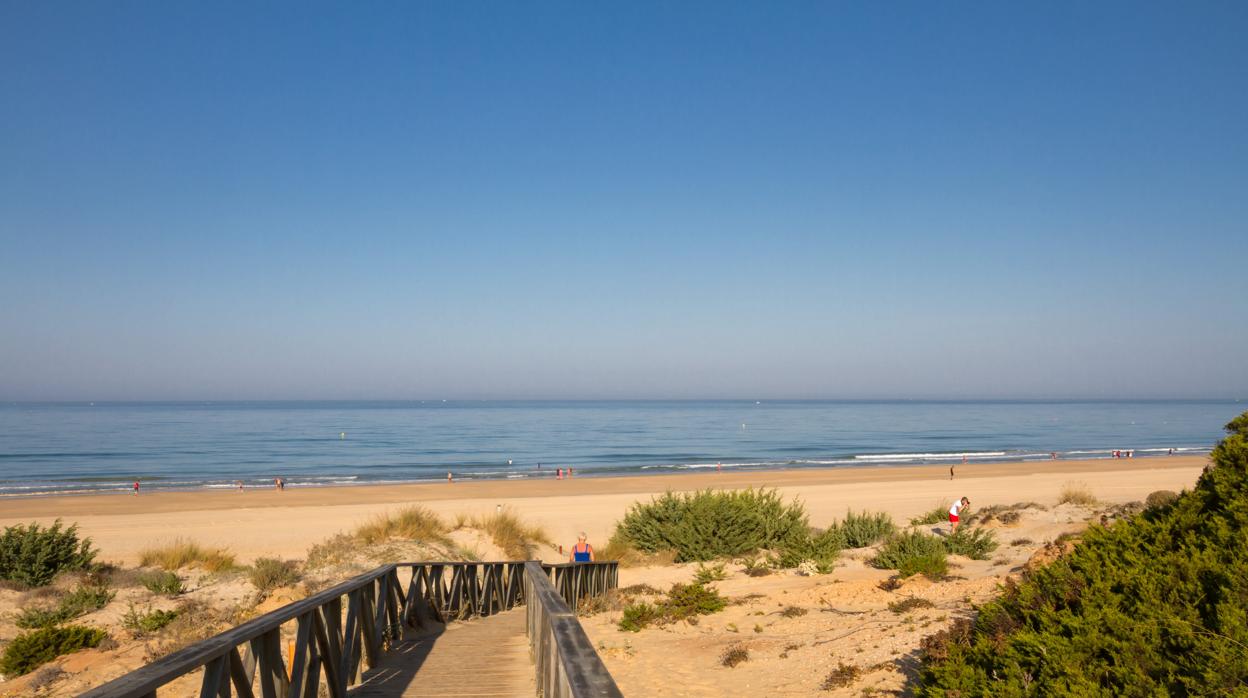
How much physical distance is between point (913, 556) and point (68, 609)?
1317 cm

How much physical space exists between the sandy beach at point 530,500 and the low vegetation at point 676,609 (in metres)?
8.49

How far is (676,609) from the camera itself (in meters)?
11.7

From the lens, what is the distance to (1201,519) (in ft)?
15.7

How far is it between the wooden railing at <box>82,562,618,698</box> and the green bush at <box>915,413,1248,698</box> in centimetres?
246

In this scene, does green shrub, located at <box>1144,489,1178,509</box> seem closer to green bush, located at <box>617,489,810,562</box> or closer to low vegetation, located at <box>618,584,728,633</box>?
low vegetation, located at <box>618,584,728,633</box>

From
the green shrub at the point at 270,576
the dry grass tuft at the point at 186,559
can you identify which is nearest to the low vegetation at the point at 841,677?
the green shrub at the point at 270,576

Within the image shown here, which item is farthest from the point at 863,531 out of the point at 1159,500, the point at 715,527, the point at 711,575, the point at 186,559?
the point at 186,559

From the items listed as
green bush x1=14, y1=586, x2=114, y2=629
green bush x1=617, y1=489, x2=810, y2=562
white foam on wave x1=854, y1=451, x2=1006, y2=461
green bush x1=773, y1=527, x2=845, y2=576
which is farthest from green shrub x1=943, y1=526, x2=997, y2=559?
white foam on wave x1=854, y1=451, x2=1006, y2=461

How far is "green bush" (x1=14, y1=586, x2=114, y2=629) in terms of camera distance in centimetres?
1164

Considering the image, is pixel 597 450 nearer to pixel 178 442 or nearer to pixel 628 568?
pixel 178 442

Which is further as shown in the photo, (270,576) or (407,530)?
(407,530)

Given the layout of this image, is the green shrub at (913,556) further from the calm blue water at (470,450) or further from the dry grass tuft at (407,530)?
the calm blue water at (470,450)

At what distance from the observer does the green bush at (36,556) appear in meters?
14.3

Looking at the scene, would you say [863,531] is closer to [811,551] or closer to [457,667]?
[811,551]
